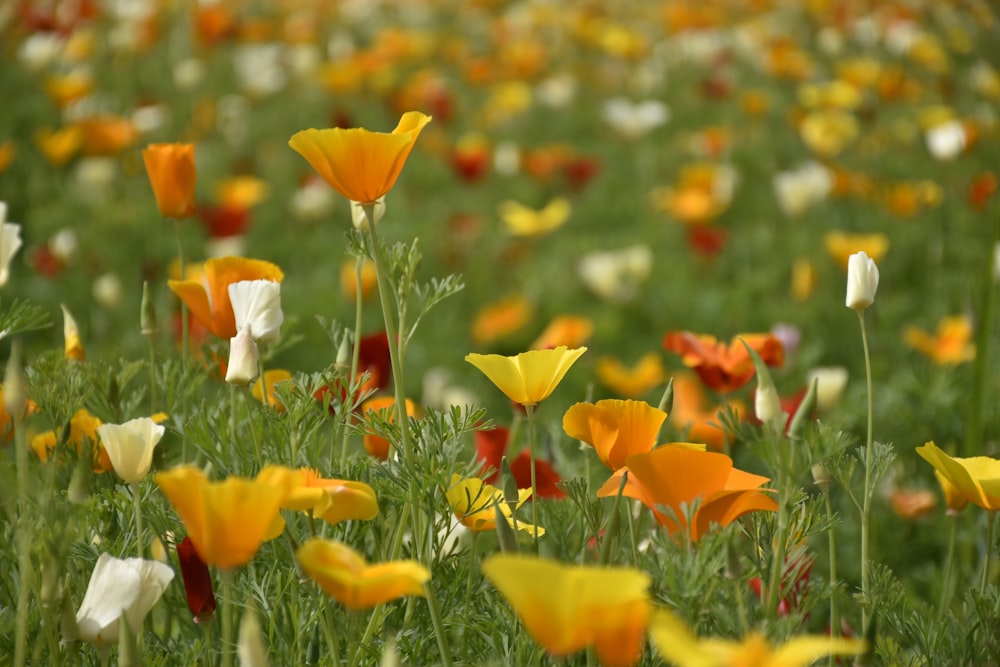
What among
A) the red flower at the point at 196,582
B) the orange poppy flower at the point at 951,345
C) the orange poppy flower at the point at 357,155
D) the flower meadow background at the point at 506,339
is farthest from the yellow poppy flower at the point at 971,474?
the orange poppy flower at the point at 951,345

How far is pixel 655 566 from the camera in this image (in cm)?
96

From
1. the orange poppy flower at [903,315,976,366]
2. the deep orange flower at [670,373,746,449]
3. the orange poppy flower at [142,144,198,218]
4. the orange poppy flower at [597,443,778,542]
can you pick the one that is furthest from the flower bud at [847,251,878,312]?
the orange poppy flower at [903,315,976,366]

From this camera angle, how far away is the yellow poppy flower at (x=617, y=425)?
0.99 metres

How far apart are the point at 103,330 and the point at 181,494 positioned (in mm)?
2332

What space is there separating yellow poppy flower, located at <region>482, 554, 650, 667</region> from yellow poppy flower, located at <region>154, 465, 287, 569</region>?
0.18 meters

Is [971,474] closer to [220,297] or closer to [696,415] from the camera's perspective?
[220,297]

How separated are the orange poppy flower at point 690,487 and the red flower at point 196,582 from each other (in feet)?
1.28

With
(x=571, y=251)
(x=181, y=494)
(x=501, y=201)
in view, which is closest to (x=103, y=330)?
(x=571, y=251)

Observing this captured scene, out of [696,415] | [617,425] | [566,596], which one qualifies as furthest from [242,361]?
[696,415]

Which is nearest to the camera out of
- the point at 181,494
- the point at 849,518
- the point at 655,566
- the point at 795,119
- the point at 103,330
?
the point at 181,494

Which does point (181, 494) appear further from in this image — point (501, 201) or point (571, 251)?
point (501, 201)

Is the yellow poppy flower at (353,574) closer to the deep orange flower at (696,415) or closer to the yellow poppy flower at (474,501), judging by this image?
the yellow poppy flower at (474,501)

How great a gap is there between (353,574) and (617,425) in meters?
0.34

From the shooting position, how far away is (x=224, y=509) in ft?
2.37
